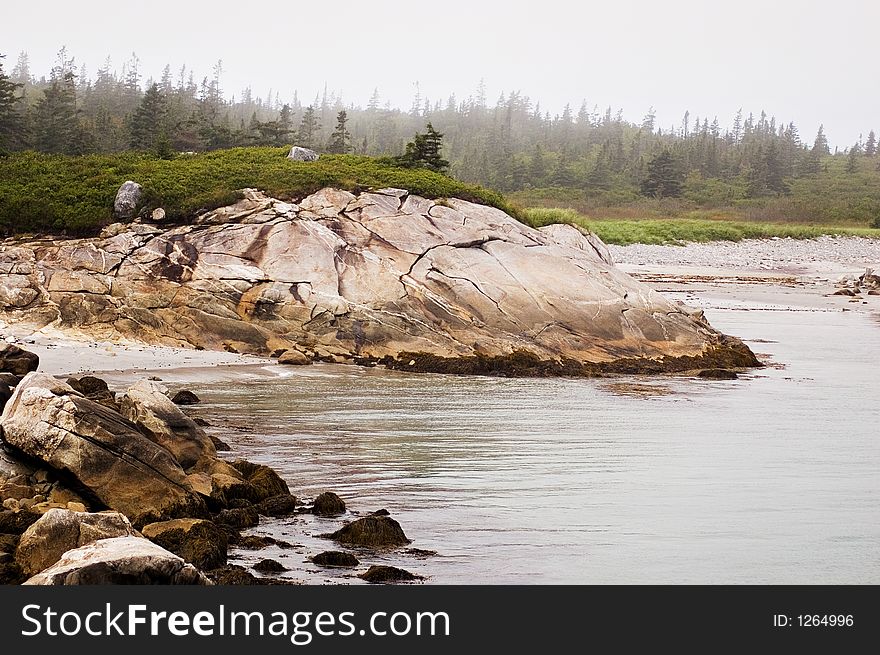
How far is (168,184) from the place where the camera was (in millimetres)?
23047

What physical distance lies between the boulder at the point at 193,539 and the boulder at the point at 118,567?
121 centimetres

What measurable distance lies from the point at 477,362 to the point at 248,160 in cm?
1063

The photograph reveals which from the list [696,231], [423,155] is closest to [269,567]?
[423,155]

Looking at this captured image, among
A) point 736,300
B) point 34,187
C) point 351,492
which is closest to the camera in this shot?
point 351,492

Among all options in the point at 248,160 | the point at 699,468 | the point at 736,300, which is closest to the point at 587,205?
the point at 736,300

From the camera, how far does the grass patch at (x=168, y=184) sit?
72.9 ft

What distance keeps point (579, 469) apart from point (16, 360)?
7.87 metres

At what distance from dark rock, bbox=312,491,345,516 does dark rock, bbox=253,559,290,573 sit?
1602 mm

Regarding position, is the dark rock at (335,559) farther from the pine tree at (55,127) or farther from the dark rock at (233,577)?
the pine tree at (55,127)

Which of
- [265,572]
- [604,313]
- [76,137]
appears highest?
[76,137]

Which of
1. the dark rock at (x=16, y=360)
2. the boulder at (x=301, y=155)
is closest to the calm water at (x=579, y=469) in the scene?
the dark rock at (x=16, y=360)

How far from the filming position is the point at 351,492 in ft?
34.3

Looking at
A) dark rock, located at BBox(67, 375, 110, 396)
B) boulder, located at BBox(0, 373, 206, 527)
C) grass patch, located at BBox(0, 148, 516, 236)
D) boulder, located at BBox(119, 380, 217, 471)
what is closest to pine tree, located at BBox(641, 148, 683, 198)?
grass patch, located at BBox(0, 148, 516, 236)

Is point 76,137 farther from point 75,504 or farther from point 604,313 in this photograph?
point 75,504
